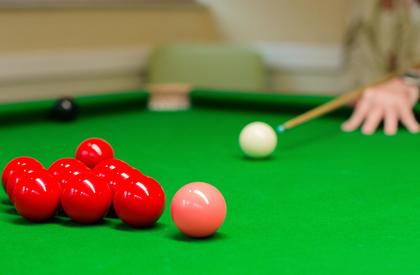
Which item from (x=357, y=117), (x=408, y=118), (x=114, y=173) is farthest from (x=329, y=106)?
(x=114, y=173)


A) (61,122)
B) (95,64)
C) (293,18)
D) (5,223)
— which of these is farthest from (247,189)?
(293,18)

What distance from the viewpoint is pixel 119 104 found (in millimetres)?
3307

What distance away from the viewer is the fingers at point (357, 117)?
9.37 ft

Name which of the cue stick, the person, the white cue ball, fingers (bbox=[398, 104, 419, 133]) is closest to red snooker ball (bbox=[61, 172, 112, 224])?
the white cue ball

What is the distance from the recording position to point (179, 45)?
4.90m

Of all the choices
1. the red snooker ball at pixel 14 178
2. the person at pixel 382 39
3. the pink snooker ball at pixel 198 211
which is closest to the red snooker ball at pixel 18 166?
the red snooker ball at pixel 14 178

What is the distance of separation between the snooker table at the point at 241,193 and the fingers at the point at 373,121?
0.04 meters

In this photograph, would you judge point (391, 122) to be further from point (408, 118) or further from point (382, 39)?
point (382, 39)

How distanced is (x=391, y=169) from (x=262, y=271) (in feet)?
3.45

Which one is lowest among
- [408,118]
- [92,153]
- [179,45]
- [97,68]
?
[97,68]

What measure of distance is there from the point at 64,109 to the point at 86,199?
5.01 feet

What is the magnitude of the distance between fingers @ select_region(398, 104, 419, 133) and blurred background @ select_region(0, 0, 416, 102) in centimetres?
208

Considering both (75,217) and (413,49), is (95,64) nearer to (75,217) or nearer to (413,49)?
(413,49)

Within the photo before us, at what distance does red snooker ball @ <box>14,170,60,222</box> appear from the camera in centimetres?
149
